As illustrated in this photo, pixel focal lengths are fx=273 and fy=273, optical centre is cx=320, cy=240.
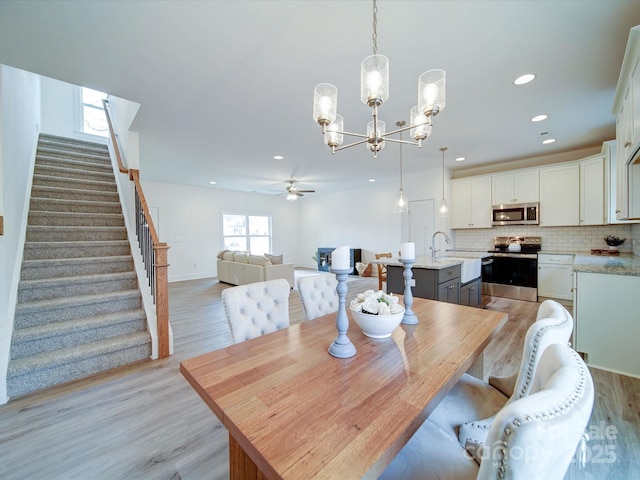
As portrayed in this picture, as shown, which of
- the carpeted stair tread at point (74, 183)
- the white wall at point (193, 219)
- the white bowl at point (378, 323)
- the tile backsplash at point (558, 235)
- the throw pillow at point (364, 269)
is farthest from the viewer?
the throw pillow at point (364, 269)

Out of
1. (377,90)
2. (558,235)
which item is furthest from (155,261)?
(558,235)

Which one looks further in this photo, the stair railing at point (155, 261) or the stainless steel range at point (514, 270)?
the stainless steel range at point (514, 270)

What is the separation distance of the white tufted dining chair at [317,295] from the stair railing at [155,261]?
153cm

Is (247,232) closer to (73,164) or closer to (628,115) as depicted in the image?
(73,164)

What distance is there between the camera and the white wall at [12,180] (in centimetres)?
212

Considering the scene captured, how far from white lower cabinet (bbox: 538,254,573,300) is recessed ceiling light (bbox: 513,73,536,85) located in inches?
130

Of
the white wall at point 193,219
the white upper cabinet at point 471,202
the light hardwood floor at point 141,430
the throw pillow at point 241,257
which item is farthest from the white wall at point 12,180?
the white upper cabinet at point 471,202

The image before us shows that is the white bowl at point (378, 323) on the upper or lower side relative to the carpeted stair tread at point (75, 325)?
upper

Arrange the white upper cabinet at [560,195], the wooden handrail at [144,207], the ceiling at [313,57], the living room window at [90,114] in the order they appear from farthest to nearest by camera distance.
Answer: the living room window at [90,114]
the white upper cabinet at [560,195]
the wooden handrail at [144,207]
the ceiling at [313,57]

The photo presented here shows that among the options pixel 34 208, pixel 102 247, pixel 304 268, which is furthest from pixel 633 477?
pixel 304 268

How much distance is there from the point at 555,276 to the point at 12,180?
23.8 feet

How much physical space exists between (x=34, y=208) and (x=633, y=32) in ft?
19.1

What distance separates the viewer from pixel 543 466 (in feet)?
1.64

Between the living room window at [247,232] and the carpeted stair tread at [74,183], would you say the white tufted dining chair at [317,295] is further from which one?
the living room window at [247,232]
